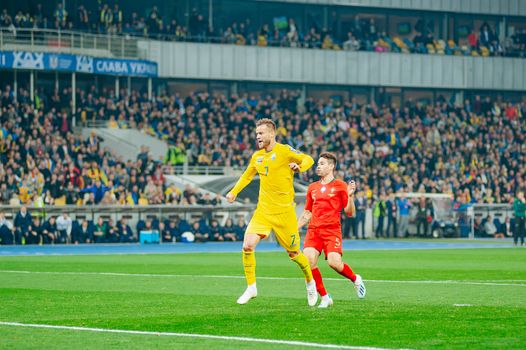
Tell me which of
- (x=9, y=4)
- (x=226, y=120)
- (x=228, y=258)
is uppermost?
(x=9, y=4)

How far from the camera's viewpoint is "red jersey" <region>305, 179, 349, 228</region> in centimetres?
1555

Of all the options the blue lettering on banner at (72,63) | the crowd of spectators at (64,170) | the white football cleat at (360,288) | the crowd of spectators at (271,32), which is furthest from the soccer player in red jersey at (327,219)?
the crowd of spectators at (271,32)

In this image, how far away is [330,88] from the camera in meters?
66.7

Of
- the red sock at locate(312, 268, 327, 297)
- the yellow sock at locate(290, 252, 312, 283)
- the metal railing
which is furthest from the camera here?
the metal railing

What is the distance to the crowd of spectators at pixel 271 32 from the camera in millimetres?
56000

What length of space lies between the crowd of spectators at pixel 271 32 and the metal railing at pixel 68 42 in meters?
0.52

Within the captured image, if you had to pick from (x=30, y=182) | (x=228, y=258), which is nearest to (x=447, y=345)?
(x=228, y=258)

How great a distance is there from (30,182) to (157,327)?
2969 cm

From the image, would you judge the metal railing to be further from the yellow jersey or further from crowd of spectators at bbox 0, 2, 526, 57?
the yellow jersey

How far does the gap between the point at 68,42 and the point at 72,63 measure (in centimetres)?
168

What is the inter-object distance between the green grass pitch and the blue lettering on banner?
1036 inches

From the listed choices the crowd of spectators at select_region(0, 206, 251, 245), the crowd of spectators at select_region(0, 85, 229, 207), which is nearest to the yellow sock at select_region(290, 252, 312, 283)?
the crowd of spectators at select_region(0, 206, 251, 245)

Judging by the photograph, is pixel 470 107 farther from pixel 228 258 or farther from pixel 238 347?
pixel 238 347

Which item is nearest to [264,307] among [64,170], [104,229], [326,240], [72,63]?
[326,240]
